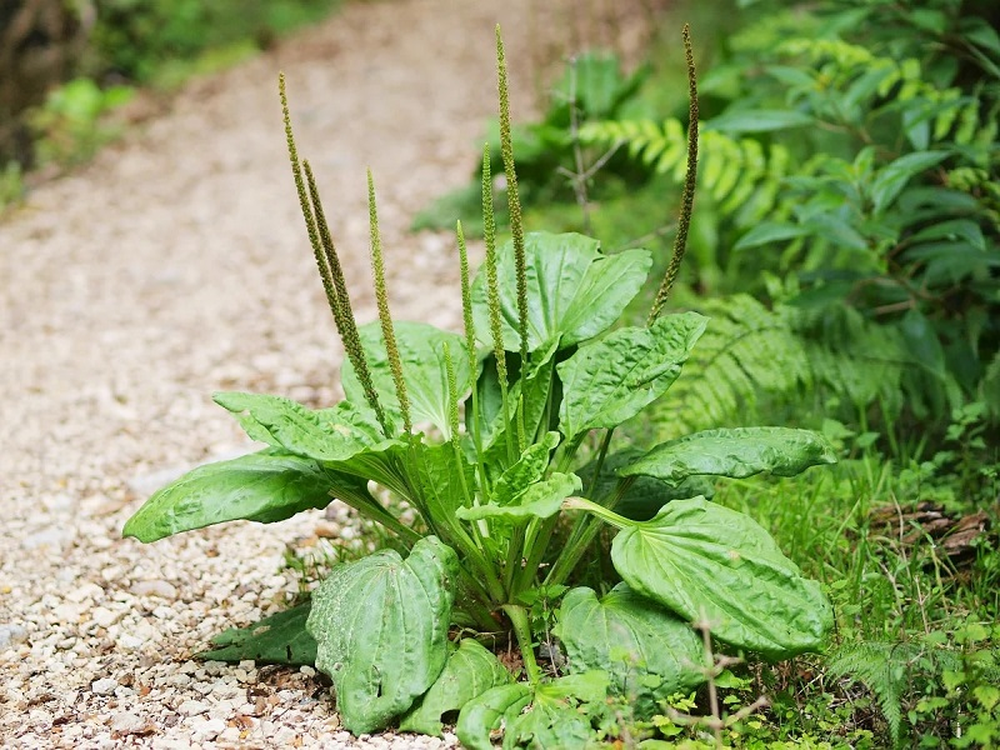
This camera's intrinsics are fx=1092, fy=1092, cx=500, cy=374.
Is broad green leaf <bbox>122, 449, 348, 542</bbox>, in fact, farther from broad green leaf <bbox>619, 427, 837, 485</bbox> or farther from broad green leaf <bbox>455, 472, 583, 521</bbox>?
broad green leaf <bbox>619, 427, 837, 485</bbox>

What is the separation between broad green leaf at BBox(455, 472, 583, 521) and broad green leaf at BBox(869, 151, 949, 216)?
1.52 metres

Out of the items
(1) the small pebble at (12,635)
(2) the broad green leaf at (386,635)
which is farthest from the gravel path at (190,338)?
(2) the broad green leaf at (386,635)

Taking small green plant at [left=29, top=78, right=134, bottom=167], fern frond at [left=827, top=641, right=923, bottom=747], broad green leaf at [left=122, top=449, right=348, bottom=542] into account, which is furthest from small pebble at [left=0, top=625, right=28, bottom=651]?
small green plant at [left=29, top=78, right=134, bottom=167]

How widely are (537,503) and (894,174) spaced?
5.41ft

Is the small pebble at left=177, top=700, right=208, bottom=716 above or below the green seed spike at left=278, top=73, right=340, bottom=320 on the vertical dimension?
below

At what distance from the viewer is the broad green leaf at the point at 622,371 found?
242 cm

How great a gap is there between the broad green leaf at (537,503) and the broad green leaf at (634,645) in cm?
24

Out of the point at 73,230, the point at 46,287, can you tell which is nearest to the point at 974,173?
the point at 46,287

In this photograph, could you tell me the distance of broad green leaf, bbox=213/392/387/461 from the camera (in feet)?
7.48

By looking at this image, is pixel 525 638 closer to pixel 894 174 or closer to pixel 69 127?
pixel 894 174

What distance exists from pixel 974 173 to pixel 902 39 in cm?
79

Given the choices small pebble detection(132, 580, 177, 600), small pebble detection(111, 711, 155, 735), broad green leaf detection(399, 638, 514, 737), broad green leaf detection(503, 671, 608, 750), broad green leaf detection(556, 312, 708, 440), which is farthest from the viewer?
small pebble detection(132, 580, 177, 600)

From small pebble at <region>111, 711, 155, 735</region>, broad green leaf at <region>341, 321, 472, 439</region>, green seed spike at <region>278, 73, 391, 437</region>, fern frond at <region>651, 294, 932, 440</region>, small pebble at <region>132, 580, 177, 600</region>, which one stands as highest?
green seed spike at <region>278, 73, 391, 437</region>

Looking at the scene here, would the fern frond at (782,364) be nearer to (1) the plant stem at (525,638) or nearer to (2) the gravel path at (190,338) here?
(1) the plant stem at (525,638)
